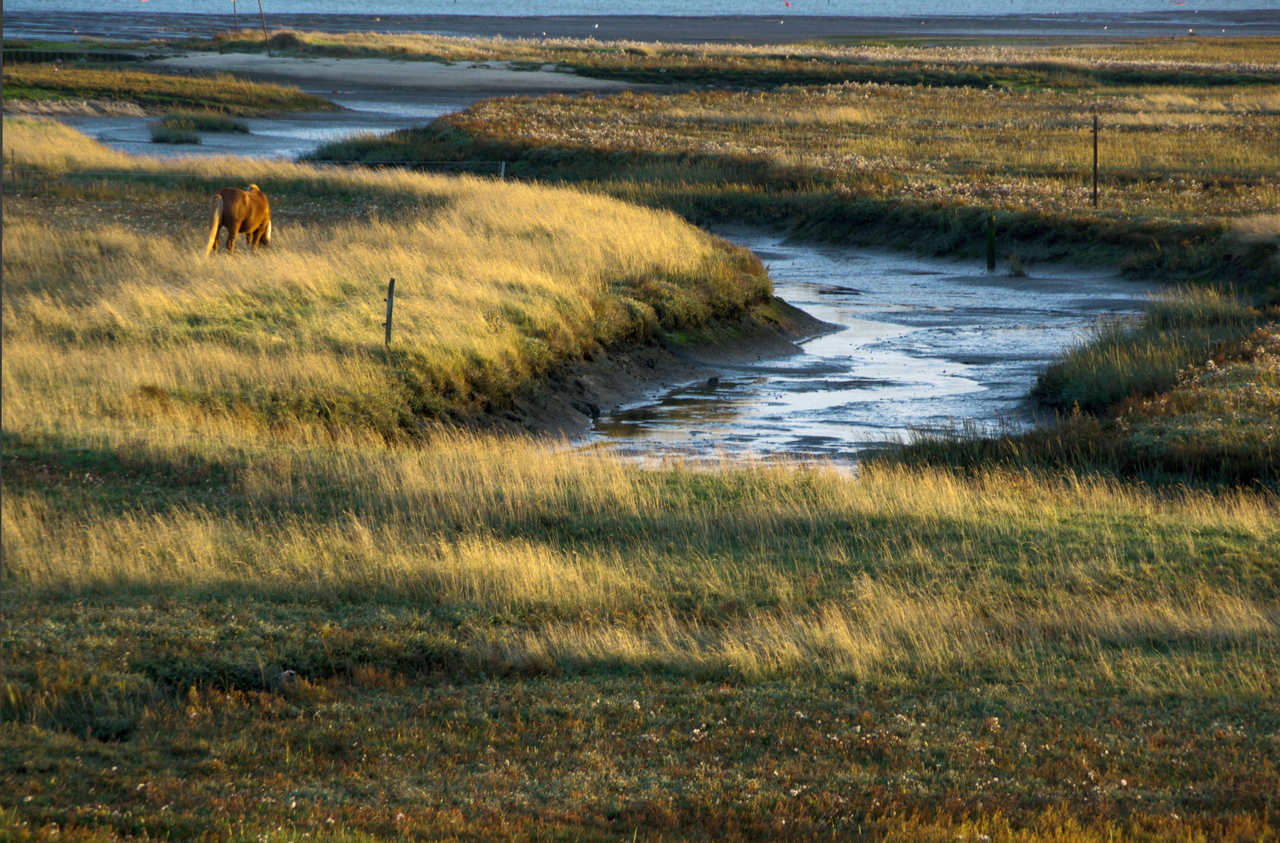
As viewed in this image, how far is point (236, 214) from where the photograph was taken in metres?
20.4

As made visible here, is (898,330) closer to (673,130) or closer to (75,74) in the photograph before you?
(673,130)

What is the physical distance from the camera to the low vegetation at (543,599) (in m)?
5.75

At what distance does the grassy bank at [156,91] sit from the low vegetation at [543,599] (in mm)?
47226

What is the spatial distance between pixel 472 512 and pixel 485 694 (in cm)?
437

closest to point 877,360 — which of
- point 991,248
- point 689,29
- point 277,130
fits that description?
point 991,248

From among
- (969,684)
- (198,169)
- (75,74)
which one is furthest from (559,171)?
(75,74)

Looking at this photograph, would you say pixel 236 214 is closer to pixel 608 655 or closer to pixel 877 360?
pixel 877 360

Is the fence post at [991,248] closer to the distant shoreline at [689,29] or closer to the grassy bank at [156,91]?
the grassy bank at [156,91]

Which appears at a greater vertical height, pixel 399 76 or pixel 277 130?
pixel 399 76

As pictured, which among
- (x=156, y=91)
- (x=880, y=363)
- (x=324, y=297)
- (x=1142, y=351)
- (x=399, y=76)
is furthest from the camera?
(x=399, y=76)

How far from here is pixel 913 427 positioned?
57.6 feet

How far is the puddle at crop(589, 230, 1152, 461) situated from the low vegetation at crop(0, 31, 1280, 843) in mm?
1489

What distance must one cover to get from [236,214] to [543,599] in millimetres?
13665

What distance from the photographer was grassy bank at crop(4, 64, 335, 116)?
6294 centimetres
